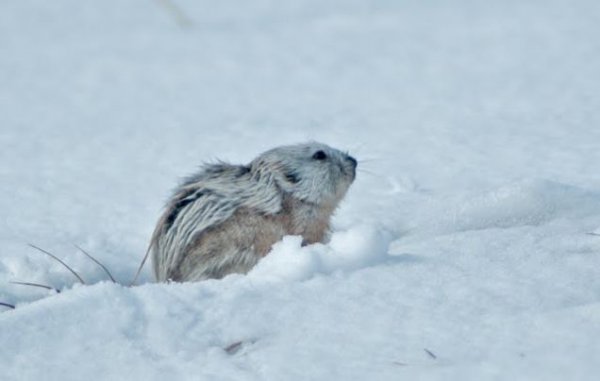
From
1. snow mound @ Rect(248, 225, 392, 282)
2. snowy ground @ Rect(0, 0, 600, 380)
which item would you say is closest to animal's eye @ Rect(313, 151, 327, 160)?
snowy ground @ Rect(0, 0, 600, 380)

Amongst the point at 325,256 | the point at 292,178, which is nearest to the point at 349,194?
the point at 292,178

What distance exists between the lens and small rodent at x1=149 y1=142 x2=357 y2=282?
4316 millimetres

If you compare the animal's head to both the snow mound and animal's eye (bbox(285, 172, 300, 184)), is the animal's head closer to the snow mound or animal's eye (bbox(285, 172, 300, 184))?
animal's eye (bbox(285, 172, 300, 184))

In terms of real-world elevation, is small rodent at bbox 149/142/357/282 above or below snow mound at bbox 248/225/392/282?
below

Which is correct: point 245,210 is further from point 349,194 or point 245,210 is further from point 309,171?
point 349,194

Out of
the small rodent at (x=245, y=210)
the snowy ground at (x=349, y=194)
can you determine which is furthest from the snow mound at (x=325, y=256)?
the small rodent at (x=245, y=210)

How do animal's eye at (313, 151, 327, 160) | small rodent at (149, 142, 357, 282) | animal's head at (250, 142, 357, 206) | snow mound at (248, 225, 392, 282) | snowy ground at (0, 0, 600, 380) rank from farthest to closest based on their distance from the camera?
1. animal's eye at (313, 151, 327, 160)
2. animal's head at (250, 142, 357, 206)
3. small rodent at (149, 142, 357, 282)
4. snow mound at (248, 225, 392, 282)
5. snowy ground at (0, 0, 600, 380)

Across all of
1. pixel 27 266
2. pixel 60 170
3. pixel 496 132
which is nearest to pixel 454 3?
pixel 496 132

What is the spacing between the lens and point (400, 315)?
3.25 m

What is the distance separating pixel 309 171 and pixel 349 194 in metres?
0.64

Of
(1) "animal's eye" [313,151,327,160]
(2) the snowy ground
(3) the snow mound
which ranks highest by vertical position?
(3) the snow mound

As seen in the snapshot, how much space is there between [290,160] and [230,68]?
3007mm

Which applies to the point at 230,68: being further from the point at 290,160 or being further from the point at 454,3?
the point at 290,160

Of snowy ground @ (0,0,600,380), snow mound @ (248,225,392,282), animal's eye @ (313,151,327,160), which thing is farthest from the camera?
animal's eye @ (313,151,327,160)
